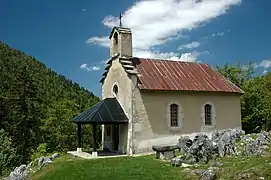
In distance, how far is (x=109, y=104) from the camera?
26812 mm

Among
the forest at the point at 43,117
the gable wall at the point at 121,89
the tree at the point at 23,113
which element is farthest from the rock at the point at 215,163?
the tree at the point at 23,113

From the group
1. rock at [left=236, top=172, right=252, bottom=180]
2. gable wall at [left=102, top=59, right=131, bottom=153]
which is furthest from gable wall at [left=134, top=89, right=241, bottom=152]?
rock at [left=236, top=172, right=252, bottom=180]

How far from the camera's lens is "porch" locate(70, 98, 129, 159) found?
2459 centimetres

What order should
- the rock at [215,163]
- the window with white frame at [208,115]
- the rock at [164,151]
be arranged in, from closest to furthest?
the rock at [215,163]
the rock at [164,151]
the window with white frame at [208,115]

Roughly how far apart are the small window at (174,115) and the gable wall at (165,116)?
1.39 ft

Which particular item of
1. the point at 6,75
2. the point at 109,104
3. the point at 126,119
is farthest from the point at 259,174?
the point at 6,75

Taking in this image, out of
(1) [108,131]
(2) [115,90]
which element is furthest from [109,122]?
(1) [108,131]

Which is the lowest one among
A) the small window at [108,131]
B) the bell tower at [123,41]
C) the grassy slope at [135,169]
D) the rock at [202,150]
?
the grassy slope at [135,169]

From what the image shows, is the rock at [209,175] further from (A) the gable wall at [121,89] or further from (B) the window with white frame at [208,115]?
(B) the window with white frame at [208,115]

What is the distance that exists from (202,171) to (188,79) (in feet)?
47.7

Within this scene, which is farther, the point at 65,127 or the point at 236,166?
the point at 65,127

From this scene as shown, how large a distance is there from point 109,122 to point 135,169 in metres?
7.30

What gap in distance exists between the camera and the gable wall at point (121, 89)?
25.9 meters

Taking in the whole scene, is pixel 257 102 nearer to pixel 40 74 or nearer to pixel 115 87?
pixel 115 87
